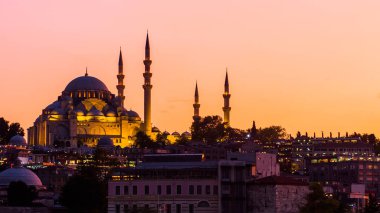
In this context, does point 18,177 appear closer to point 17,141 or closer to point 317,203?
point 317,203

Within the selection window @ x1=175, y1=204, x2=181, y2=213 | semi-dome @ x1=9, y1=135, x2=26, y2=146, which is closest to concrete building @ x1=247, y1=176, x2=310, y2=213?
window @ x1=175, y1=204, x2=181, y2=213

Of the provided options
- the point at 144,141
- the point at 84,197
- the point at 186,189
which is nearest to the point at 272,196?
the point at 186,189

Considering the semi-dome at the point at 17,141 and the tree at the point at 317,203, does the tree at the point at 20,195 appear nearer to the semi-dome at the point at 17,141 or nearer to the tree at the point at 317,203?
the tree at the point at 317,203

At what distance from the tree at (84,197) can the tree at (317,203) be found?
19.1m

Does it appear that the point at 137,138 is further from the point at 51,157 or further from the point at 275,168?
the point at 275,168

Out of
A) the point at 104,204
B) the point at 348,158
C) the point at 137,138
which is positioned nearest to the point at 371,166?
the point at 348,158

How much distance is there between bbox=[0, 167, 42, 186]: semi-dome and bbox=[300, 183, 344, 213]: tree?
133 feet

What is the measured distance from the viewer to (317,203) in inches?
3853

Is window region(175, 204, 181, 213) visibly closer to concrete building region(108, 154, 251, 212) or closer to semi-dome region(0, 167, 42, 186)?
concrete building region(108, 154, 251, 212)

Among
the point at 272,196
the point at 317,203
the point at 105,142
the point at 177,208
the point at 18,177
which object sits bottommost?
the point at 177,208

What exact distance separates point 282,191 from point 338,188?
166ft

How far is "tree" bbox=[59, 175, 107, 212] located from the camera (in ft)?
355

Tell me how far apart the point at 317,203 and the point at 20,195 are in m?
30.2

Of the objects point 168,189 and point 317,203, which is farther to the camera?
point 168,189
